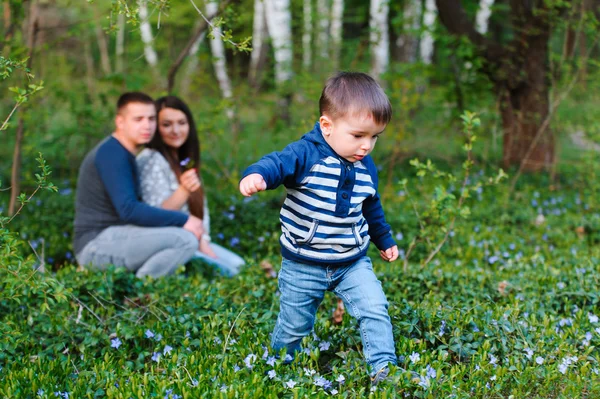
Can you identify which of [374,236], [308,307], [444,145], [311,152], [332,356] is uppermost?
[311,152]


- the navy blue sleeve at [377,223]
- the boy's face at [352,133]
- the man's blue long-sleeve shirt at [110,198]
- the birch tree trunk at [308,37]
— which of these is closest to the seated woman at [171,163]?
the man's blue long-sleeve shirt at [110,198]

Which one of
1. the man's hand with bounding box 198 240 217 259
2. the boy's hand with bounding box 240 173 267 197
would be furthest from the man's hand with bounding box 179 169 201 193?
the boy's hand with bounding box 240 173 267 197

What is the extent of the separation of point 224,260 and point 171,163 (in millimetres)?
892

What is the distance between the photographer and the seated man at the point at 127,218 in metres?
4.66

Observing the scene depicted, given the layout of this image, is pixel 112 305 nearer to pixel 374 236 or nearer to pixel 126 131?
pixel 126 131

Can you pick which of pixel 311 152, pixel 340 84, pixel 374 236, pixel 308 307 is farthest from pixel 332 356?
pixel 340 84

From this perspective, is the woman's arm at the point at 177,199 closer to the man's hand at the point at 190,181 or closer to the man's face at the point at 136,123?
the man's hand at the point at 190,181

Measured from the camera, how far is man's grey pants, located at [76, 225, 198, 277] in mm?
4723

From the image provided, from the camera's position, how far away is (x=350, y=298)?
2.88 meters

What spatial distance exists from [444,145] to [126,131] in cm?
532

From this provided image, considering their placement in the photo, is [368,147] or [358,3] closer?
[368,147]

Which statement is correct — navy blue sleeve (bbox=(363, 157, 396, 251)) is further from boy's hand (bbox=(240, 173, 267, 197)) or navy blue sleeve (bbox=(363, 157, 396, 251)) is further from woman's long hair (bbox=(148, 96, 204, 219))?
woman's long hair (bbox=(148, 96, 204, 219))

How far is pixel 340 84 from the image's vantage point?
2705 millimetres

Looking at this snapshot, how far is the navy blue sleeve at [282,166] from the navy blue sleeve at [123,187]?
86.7 inches
